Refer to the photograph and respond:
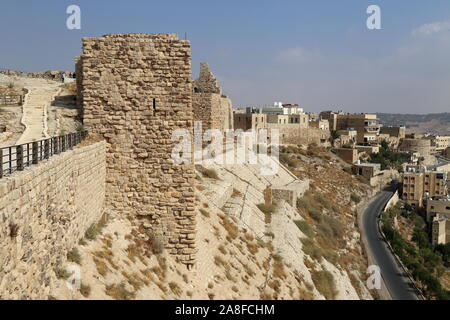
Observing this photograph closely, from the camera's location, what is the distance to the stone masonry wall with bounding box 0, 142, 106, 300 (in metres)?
4.29

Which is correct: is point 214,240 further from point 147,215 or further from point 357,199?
point 357,199

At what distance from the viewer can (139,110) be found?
882 centimetres

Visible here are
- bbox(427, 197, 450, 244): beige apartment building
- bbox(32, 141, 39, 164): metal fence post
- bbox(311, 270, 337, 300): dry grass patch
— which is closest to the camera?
bbox(32, 141, 39, 164): metal fence post

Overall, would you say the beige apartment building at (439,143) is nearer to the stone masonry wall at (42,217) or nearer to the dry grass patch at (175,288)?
the dry grass patch at (175,288)

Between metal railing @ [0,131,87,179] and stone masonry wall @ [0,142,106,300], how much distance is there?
14 cm

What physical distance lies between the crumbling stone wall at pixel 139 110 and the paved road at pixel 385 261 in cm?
2130

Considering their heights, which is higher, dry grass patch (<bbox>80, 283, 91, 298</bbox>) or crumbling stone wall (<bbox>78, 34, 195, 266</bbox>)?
crumbling stone wall (<bbox>78, 34, 195, 266</bbox>)

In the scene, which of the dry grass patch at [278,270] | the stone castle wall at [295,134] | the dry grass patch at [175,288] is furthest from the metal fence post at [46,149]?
the stone castle wall at [295,134]

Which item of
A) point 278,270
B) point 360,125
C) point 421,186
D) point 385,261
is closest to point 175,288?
point 278,270

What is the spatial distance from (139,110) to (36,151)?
11.5 ft

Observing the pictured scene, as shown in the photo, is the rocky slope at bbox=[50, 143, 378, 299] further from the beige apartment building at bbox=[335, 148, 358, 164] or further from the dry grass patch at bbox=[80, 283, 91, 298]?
the beige apartment building at bbox=[335, 148, 358, 164]

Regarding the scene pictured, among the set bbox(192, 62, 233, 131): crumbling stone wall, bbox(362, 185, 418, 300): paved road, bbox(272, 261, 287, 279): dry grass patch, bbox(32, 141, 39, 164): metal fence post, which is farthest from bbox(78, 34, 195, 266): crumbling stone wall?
bbox(362, 185, 418, 300): paved road

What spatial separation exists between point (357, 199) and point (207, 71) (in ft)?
81.0
